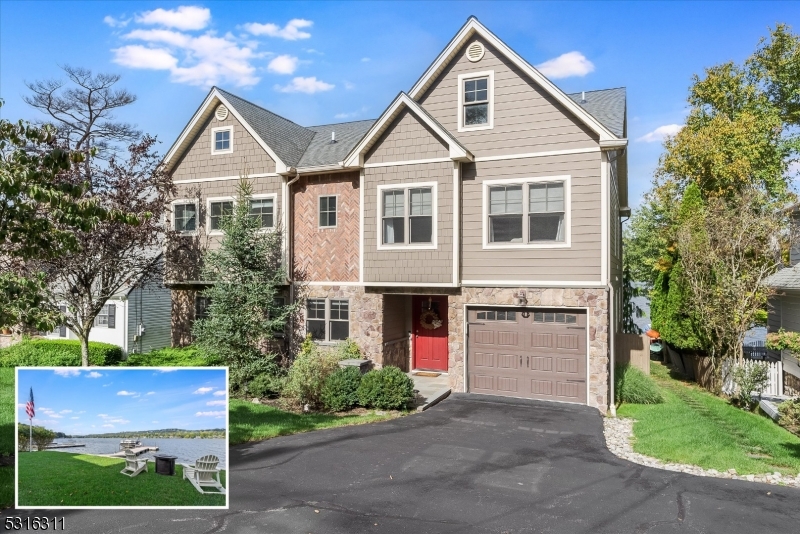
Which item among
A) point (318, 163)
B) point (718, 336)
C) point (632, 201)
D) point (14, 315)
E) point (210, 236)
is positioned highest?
point (632, 201)

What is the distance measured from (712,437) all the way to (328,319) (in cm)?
1068

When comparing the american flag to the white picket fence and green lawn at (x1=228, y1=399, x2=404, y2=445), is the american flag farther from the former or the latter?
the white picket fence

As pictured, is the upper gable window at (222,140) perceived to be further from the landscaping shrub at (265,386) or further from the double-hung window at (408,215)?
the landscaping shrub at (265,386)

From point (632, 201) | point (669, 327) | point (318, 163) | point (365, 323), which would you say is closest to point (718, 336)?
point (669, 327)

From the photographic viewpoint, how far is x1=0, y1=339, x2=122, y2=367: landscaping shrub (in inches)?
780

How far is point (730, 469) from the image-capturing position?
8945 millimetres

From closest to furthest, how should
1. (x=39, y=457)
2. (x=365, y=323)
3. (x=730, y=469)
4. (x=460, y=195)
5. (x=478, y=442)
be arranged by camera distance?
(x=39, y=457) < (x=730, y=469) < (x=478, y=442) < (x=460, y=195) < (x=365, y=323)

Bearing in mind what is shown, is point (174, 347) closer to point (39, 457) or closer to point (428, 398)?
point (428, 398)

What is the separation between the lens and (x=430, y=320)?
17500mm

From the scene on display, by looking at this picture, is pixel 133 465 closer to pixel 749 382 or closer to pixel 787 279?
pixel 749 382

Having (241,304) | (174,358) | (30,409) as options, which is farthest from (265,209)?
(30,409)

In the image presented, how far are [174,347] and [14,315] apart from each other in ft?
44.8

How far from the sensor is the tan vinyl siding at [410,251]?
14781mm

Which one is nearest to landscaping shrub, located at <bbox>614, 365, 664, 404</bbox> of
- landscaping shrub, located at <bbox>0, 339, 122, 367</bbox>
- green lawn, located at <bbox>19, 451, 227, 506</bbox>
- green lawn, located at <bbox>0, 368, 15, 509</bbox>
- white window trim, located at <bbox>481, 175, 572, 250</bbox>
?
white window trim, located at <bbox>481, 175, 572, 250</bbox>
